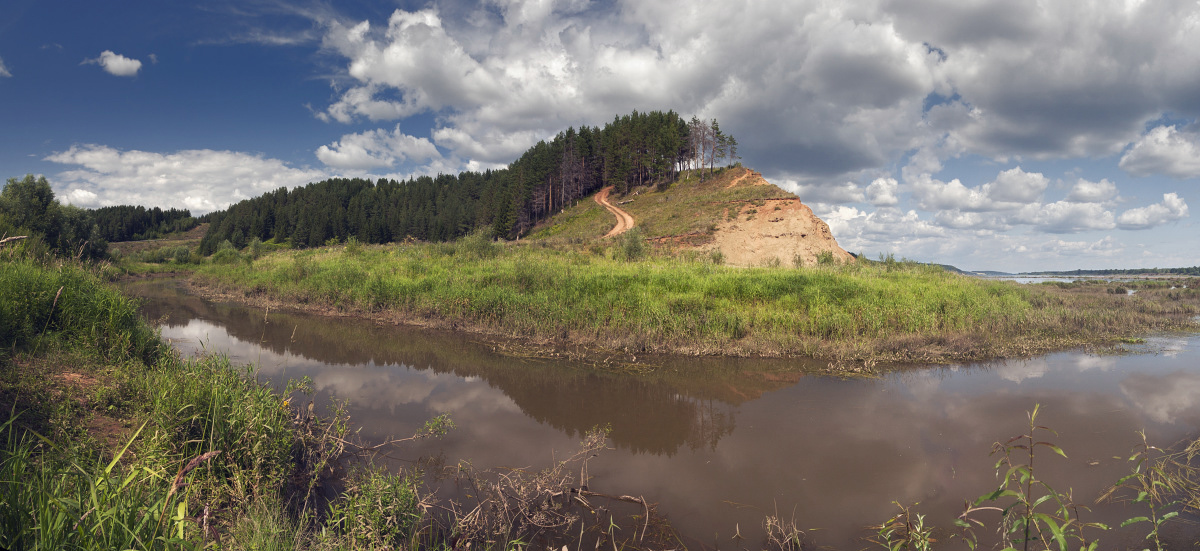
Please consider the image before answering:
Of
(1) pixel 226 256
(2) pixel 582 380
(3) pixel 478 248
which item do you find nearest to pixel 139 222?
(1) pixel 226 256

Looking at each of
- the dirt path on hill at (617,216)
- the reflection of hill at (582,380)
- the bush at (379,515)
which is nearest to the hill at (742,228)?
the dirt path on hill at (617,216)

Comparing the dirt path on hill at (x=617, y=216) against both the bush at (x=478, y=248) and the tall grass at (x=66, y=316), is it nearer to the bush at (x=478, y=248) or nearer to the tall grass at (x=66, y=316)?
the bush at (x=478, y=248)

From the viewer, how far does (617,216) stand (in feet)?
149

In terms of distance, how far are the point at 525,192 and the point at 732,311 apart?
49.8m

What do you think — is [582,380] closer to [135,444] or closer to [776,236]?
[135,444]

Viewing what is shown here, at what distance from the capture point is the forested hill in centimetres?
5762

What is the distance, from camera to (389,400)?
721cm

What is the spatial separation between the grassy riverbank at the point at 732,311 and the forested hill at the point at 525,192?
4056cm

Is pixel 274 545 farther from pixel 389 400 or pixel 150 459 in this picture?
pixel 389 400

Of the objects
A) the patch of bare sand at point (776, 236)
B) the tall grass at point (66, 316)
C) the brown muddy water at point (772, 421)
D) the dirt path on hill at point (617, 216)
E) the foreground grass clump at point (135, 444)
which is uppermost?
the dirt path on hill at point (617, 216)

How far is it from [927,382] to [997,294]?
10.5m

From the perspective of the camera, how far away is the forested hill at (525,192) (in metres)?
57.6

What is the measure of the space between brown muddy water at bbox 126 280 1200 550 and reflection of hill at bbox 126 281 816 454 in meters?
0.05

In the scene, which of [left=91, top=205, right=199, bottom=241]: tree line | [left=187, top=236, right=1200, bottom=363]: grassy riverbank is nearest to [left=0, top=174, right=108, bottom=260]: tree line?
[left=187, top=236, right=1200, bottom=363]: grassy riverbank
